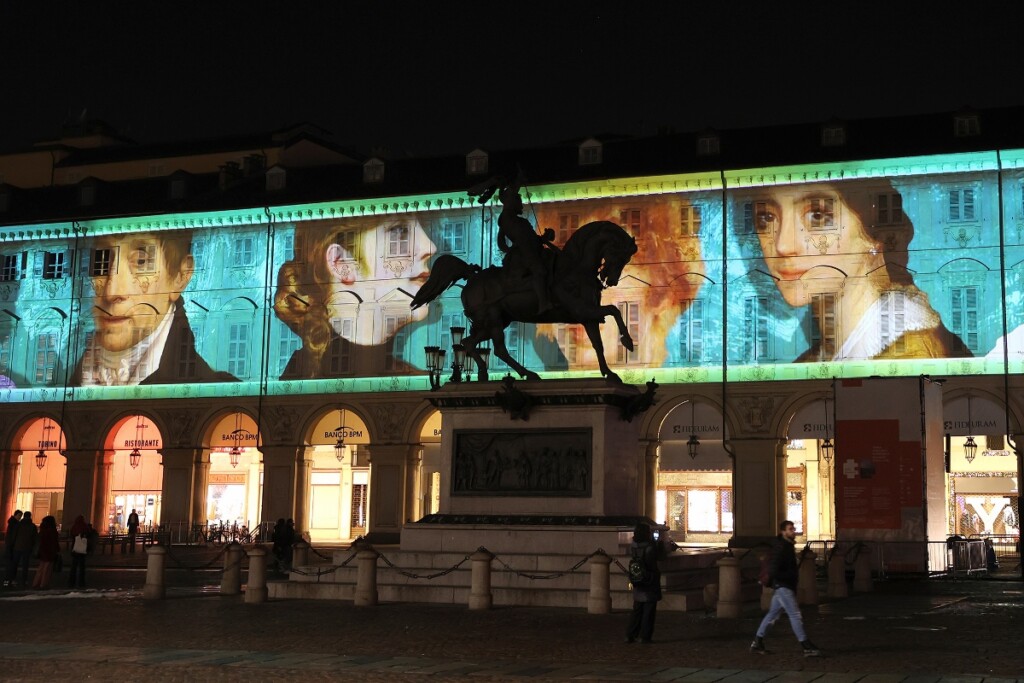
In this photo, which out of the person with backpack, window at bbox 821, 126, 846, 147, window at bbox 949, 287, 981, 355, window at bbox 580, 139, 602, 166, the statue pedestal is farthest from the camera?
window at bbox 580, 139, 602, 166

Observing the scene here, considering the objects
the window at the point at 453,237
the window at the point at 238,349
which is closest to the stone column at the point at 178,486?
the window at the point at 238,349

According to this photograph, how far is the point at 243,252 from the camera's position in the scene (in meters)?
50.5

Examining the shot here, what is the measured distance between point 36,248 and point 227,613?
3750 cm

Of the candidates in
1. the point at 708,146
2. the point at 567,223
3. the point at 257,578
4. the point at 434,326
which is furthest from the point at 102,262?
the point at 257,578

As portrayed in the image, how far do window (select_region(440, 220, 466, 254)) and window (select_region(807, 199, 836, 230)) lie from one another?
37.1 feet

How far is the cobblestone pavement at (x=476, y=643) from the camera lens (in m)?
12.9

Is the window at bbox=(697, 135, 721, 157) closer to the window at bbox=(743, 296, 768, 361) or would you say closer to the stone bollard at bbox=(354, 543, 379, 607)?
the window at bbox=(743, 296, 768, 361)

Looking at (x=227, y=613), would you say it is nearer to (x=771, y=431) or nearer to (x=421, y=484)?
(x=771, y=431)

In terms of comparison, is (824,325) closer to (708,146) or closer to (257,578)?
(708,146)

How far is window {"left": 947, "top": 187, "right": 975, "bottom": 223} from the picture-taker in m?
42.2

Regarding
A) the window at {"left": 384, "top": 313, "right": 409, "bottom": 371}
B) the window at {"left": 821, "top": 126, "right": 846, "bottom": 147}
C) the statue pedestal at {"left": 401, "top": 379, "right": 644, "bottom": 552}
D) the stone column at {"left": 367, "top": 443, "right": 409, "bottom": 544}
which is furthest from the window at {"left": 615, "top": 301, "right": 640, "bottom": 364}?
the statue pedestal at {"left": 401, "top": 379, "right": 644, "bottom": 552}

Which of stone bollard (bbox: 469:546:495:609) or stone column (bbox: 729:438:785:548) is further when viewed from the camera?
stone column (bbox: 729:438:785:548)

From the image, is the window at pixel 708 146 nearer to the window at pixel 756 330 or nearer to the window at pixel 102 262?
the window at pixel 756 330

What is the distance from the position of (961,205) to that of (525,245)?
24.1m
